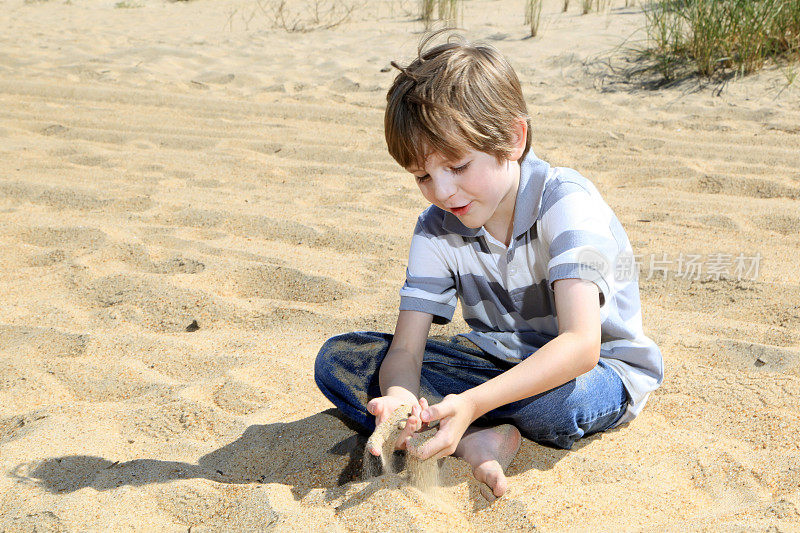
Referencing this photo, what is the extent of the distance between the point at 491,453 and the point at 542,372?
0.24 meters

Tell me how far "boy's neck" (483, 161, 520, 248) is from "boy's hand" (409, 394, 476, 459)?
432mm

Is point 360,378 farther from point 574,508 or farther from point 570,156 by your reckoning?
point 570,156

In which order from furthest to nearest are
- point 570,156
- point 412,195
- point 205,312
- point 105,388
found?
1. point 570,156
2. point 412,195
3. point 205,312
4. point 105,388

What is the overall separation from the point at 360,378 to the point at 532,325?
16.3 inches

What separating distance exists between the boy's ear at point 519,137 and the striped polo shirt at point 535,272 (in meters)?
0.04

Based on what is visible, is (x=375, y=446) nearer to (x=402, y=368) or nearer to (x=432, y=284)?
(x=402, y=368)

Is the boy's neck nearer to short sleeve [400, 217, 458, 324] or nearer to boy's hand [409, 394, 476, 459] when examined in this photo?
short sleeve [400, 217, 458, 324]

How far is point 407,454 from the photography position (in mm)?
1584

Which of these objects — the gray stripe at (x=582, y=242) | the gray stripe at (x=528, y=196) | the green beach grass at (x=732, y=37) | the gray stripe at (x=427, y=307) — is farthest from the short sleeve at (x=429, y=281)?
the green beach grass at (x=732, y=37)

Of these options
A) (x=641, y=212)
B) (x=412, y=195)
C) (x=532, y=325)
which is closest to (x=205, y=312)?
(x=532, y=325)

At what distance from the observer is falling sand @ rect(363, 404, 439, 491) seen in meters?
1.55

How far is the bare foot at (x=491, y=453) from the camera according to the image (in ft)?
5.24

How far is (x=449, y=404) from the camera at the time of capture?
1.50 meters

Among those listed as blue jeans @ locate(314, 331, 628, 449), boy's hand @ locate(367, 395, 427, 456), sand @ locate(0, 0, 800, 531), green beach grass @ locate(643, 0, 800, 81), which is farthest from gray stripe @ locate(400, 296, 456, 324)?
green beach grass @ locate(643, 0, 800, 81)
